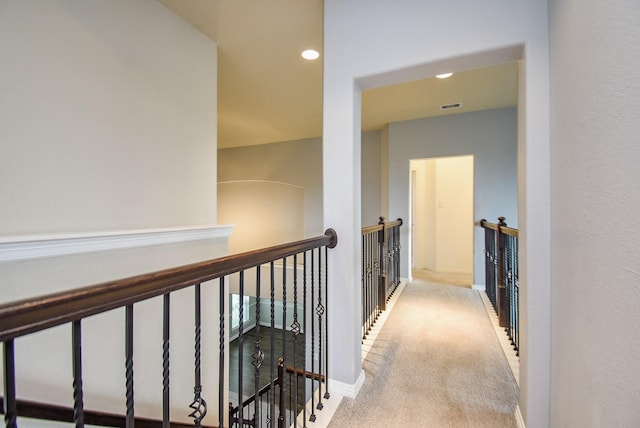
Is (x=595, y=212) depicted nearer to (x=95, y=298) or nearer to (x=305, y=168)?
(x=95, y=298)

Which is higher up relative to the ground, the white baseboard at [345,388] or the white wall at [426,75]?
the white wall at [426,75]

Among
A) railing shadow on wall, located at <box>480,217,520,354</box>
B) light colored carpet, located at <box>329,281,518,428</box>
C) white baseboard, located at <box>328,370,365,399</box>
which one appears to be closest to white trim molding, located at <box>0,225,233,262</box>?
white baseboard, located at <box>328,370,365,399</box>

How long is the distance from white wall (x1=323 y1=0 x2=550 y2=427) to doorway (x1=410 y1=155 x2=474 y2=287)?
3741 millimetres

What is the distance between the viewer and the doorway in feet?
17.5

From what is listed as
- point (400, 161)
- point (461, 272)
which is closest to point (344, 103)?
point (400, 161)

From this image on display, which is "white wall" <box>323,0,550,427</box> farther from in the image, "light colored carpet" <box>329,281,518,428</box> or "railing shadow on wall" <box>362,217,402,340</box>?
"railing shadow on wall" <box>362,217,402,340</box>

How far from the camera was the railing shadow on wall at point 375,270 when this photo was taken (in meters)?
2.68

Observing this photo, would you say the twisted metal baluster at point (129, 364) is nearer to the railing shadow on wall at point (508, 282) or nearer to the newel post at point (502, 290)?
the railing shadow on wall at point (508, 282)

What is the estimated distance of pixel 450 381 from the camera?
1878 mm

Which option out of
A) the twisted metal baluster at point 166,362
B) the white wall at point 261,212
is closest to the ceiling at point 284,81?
the white wall at point 261,212

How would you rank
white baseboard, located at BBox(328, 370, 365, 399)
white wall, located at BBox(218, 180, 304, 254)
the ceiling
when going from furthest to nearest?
white wall, located at BBox(218, 180, 304, 254)
the ceiling
white baseboard, located at BBox(328, 370, 365, 399)

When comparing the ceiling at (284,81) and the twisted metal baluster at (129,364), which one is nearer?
the twisted metal baluster at (129,364)

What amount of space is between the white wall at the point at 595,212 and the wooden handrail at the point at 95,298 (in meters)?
1.10

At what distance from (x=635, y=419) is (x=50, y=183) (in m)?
2.36
